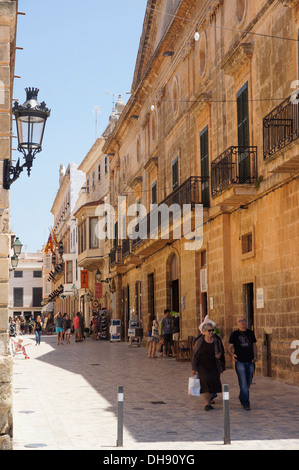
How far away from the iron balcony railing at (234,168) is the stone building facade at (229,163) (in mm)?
30

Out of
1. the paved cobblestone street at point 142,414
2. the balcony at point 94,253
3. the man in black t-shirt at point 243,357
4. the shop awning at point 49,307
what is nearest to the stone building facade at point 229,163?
the paved cobblestone street at point 142,414

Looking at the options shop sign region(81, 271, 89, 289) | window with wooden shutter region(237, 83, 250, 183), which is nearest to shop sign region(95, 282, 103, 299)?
shop sign region(81, 271, 89, 289)

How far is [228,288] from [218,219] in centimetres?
197

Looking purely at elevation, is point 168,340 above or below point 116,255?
below

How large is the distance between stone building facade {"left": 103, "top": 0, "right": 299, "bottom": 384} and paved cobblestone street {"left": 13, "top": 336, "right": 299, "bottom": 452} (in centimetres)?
224

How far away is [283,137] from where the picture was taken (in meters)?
14.8

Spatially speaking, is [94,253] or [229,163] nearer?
[229,163]

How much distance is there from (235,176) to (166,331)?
24.7 ft

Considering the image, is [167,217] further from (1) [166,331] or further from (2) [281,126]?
(2) [281,126]

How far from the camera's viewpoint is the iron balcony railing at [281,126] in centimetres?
1385

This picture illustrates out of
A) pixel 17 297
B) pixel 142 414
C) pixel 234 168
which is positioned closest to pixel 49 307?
pixel 17 297

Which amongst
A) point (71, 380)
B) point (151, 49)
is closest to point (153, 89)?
point (151, 49)

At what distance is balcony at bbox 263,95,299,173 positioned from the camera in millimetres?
13727

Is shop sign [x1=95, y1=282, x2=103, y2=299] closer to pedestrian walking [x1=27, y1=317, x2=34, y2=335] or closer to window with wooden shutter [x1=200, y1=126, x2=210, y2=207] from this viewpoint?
pedestrian walking [x1=27, y1=317, x2=34, y2=335]
